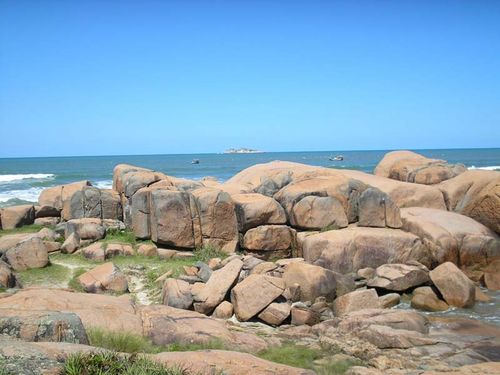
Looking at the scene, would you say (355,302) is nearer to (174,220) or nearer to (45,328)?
(174,220)

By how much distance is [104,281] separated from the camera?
1538 cm

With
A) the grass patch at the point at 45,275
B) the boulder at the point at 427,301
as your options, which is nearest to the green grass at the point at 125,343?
the grass patch at the point at 45,275

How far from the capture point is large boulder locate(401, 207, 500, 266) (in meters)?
18.4

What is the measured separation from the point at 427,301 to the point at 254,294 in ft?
18.4

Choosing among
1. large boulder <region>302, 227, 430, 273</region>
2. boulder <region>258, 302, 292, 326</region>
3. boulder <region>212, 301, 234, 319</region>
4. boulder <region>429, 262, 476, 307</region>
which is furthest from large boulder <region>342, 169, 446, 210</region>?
boulder <region>212, 301, 234, 319</region>

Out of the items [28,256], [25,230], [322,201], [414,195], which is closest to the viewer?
[28,256]

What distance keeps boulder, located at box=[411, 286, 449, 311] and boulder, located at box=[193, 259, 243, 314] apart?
5.73m

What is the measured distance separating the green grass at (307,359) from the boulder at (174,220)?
8.73 meters

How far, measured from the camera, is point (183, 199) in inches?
758

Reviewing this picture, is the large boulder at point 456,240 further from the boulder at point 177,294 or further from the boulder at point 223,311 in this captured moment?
the boulder at point 177,294

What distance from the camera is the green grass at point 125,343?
859cm

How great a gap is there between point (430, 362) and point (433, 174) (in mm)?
17167

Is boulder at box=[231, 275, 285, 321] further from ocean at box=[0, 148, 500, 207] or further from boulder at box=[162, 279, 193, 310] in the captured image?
ocean at box=[0, 148, 500, 207]

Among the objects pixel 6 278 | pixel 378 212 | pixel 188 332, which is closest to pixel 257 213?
pixel 378 212
